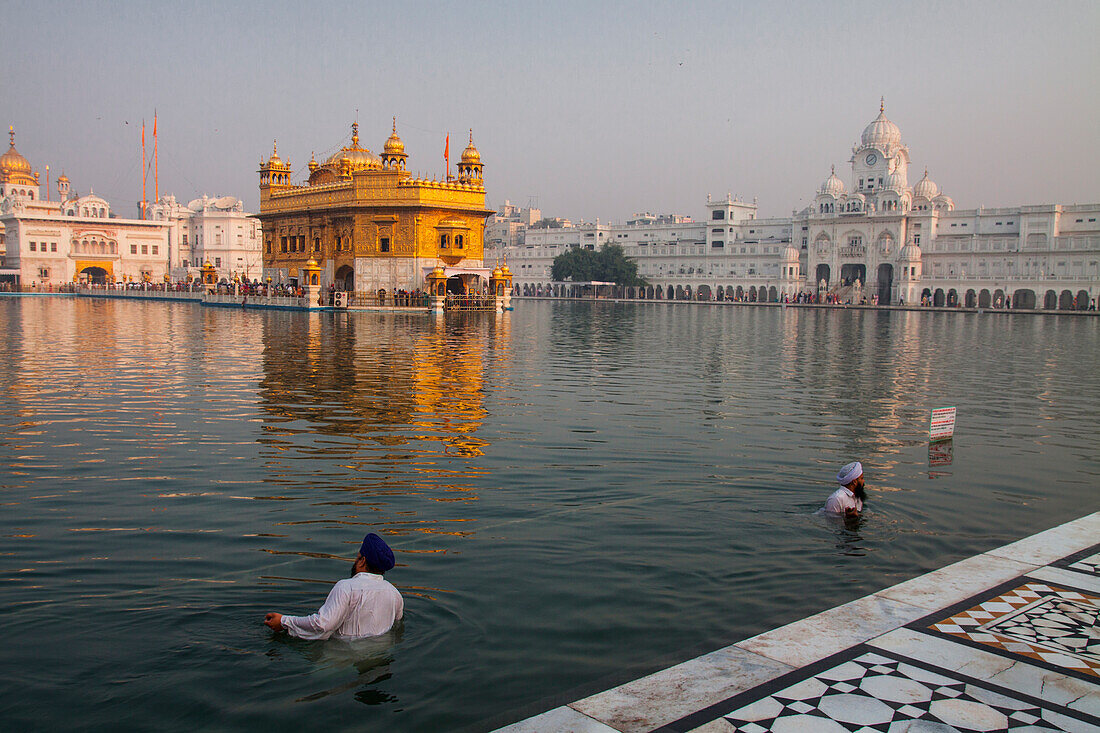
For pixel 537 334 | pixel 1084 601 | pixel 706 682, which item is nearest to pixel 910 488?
pixel 1084 601

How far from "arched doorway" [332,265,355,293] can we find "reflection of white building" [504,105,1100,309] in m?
46.1

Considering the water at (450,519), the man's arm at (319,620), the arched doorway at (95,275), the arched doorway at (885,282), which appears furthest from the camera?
the arched doorway at (885,282)

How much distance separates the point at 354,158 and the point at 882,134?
5346 centimetres

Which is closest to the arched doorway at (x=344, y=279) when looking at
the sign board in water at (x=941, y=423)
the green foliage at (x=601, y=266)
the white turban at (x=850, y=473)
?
the green foliage at (x=601, y=266)

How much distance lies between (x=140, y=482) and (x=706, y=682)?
19.8 feet

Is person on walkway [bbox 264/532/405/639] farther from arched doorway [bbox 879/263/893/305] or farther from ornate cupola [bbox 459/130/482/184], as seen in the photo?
arched doorway [bbox 879/263/893/305]

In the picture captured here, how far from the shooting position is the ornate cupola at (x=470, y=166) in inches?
2005

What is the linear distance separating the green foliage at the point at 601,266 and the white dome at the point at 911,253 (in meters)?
26.8

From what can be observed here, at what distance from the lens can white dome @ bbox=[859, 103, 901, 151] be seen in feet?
271

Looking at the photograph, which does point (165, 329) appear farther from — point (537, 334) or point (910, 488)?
point (910, 488)

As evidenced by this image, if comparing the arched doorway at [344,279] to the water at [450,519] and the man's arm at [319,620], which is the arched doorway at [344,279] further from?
the man's arm at [319,620]

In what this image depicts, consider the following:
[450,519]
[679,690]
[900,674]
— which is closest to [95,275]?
[450,519]

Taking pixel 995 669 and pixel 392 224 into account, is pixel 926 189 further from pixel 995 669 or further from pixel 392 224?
pixel 995 669

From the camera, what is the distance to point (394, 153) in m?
49.3
